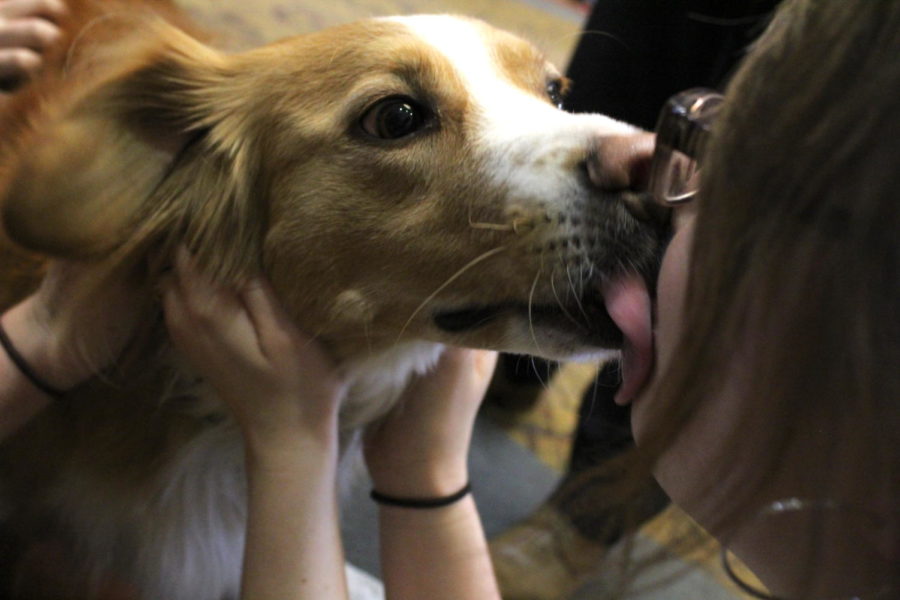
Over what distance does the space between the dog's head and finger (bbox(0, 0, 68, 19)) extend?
1.13 ft

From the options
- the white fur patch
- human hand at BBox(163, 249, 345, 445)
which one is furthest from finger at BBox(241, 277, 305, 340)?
the white fur patch

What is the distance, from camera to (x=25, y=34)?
1.35 meters

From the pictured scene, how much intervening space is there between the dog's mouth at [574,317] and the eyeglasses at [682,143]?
157 mm

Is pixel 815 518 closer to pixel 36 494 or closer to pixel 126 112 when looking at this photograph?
pixel 126 112

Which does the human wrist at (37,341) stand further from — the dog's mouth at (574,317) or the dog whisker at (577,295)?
the dog whisker at (577,295)

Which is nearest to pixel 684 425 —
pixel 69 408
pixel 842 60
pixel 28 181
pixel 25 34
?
pixel 842 60

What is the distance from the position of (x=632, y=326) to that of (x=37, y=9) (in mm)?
1272

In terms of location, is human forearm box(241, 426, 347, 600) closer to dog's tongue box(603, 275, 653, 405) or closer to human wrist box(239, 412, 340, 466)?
human wrist box(239, 412, 340, 466)

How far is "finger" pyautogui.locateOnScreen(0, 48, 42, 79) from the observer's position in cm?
134

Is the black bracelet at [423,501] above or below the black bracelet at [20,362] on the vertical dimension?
below

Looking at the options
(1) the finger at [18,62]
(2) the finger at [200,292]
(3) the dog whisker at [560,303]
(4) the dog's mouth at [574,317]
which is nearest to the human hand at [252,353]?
(2) the finger at [200,292]

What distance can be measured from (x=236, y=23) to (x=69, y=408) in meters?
2.21

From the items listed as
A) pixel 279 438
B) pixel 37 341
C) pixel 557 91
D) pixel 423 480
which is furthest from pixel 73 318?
pixel 557 91

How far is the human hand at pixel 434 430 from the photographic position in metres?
1.18
